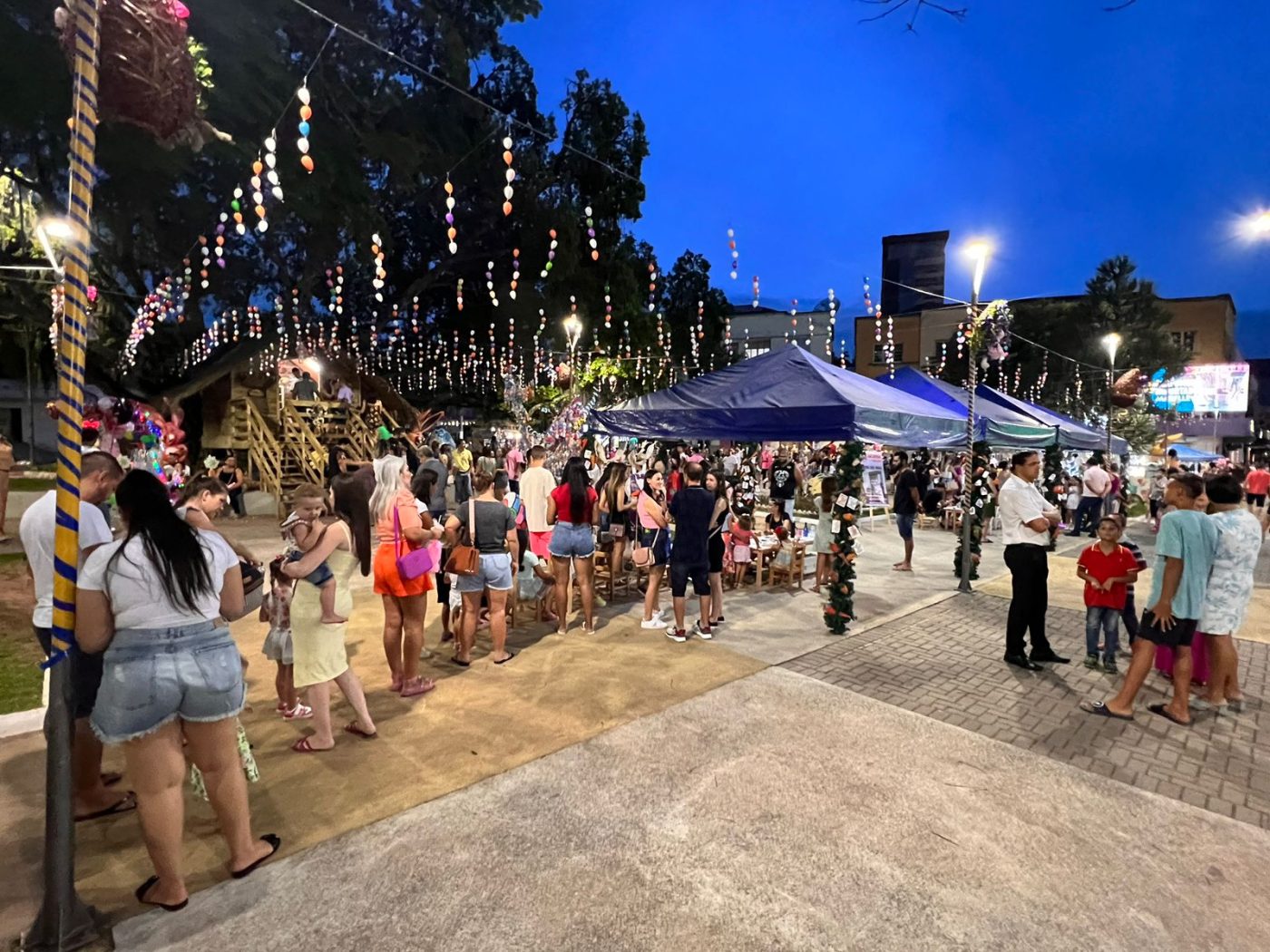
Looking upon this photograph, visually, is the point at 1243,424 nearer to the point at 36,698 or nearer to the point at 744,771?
the point at 744,771

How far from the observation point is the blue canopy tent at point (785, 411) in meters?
6.69

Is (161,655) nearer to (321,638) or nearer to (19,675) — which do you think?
(321,638)

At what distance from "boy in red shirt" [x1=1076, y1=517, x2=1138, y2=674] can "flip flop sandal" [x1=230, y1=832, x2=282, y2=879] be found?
5.90 meters

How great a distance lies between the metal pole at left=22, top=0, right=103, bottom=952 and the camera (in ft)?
7.18

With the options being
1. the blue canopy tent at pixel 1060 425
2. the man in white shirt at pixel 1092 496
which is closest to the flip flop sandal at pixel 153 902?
the man in white shirt at pixel 1092 496

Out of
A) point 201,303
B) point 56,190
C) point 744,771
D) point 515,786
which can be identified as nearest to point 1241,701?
point 744,771

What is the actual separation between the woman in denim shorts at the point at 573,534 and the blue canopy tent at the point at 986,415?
20.5 feet

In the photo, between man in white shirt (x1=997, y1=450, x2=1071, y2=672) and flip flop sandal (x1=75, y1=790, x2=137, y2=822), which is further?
man in white shirt (x1=997, y1=450, x2=1071, y2=672)

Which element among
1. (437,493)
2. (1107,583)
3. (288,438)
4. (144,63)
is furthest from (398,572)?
(288,438)

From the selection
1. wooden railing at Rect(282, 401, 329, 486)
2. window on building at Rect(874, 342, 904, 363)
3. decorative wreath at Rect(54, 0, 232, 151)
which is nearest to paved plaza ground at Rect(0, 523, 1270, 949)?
decorative wreath at Rect(54, 0, 232, 151)

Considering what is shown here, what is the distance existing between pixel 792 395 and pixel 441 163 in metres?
13.9

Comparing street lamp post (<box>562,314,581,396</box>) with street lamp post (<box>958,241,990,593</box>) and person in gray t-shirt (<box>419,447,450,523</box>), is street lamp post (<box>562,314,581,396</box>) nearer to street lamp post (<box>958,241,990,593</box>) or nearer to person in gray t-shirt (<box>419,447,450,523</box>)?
person in gray t-shirt (<box>419,447,450,523</box>)

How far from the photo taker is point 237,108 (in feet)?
32.2

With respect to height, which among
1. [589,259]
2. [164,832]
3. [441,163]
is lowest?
[164,832]
